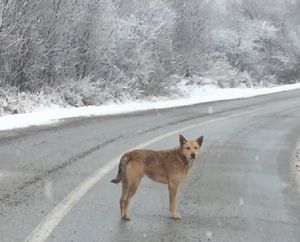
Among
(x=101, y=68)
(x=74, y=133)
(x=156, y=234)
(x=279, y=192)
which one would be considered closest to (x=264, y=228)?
(x=156, y=234)

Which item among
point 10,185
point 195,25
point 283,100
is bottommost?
→ point 283,100

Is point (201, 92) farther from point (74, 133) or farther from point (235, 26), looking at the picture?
point (74, 133)

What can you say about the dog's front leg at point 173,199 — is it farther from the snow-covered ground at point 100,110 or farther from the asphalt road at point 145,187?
the snow-covered ground at point 100,110

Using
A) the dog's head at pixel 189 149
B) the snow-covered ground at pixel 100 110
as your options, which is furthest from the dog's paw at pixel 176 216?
the snow-covered ground at pixel 100 110

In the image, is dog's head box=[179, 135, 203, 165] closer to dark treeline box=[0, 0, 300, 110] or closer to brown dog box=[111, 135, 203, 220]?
brown dog box=[111, 135, 203, 220]

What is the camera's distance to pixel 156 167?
6383 millimetres

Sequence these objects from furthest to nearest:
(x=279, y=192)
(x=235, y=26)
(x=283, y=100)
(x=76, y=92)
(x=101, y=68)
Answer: (x=235, y=26), (x=283, y=100), (x=101, y=68), (x=76, y=92), (x=279, y=192)

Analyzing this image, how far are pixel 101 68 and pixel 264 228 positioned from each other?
1818 centimetres

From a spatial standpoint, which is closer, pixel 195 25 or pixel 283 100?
pixel 283 100

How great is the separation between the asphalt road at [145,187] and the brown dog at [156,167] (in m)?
0.32

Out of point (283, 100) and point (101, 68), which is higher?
point (101, 68)

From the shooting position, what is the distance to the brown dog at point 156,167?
20.3 feet

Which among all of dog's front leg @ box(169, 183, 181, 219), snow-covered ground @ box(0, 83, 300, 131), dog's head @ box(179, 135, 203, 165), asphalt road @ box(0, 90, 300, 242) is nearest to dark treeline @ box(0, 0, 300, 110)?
snow-covered ground @ box(0, 83, 300, 131)

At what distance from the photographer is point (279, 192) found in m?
8.45
